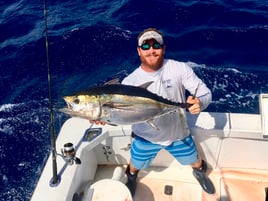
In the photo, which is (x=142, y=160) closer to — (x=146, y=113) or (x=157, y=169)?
(x=157, y=169)

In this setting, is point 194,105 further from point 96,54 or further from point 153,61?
point 96,54

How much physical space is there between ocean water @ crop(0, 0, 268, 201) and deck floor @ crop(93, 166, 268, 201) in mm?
1674

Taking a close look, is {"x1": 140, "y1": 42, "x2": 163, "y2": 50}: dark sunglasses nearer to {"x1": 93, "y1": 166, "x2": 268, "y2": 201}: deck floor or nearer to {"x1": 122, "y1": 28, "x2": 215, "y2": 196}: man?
{"x1": 122, "y1": 28, "x2": 215, "y2": 196}: man

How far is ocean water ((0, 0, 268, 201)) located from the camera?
544 cm

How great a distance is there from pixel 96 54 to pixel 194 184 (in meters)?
4.19

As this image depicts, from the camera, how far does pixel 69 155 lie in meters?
3.29

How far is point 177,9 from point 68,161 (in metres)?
6.26

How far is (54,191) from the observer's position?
122 inches

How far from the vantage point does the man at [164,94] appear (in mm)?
2930

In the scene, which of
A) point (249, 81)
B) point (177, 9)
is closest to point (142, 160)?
point (249, 81)

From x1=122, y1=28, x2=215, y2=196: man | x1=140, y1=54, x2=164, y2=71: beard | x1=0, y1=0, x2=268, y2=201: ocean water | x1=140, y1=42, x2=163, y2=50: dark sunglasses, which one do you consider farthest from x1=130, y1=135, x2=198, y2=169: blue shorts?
x1=0, y1=0, x2=268, y2=201: ocean water

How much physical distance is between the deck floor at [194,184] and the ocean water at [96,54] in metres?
1.67

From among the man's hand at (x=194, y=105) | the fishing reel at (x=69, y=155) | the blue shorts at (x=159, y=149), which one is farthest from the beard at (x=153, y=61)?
the fishing reel at (x=69, y=155)

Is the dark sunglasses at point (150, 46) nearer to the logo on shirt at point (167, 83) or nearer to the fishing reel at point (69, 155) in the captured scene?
the logo on shirt at point (167, 83)
